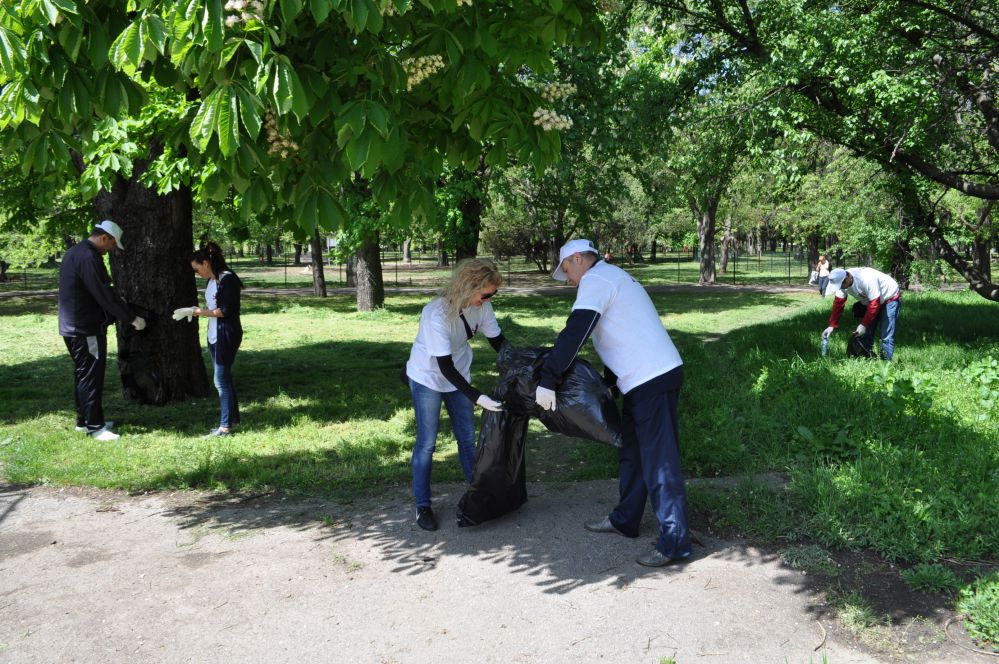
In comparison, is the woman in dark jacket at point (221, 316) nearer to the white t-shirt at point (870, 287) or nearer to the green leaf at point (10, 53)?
the green leaf at point (10, 53)

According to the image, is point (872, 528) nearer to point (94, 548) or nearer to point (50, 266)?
point (94, 548)

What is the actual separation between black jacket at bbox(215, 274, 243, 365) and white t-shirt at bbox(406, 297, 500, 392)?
2776mm

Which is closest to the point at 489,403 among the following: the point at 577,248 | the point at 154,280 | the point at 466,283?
the point at 466,283

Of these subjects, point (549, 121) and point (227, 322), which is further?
point (227, 322)

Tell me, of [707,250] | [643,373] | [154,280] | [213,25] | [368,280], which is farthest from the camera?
[707,250]

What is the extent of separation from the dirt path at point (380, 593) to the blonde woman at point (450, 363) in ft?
1.46

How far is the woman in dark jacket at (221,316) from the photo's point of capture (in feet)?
23.2

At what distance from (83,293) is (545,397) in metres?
5.00

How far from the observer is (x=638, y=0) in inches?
481

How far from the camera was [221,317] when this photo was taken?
706 cm

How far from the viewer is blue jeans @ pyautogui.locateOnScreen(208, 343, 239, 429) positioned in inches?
281

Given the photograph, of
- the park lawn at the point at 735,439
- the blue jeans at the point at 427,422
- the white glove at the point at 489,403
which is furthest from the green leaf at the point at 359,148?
the park lawn at the point at 735,439

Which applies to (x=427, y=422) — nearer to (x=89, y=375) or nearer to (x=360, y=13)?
(x=360, y=13)

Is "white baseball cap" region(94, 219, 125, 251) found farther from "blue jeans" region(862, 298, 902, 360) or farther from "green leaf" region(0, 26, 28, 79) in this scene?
"blue jeans" region(862, 298, 902, 360)
